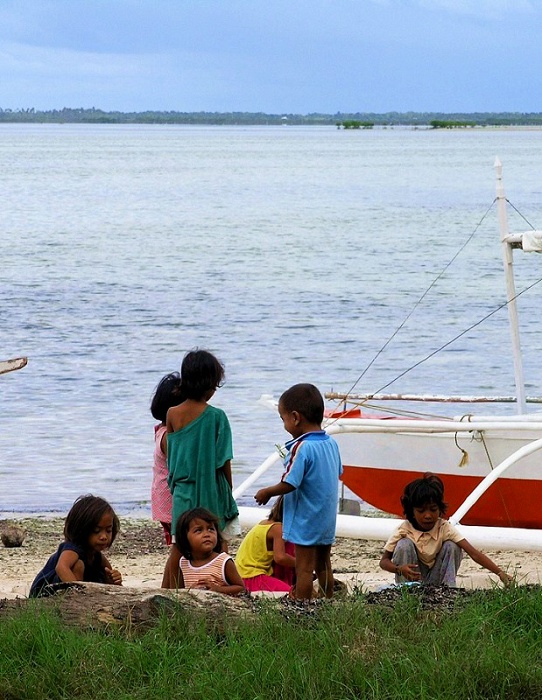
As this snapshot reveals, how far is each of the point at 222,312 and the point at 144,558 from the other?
48.6ft

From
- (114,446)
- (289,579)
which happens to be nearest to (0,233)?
(114,446)

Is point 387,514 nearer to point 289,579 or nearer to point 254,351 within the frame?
point 289,579

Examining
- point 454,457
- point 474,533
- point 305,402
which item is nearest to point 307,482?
point 305,402

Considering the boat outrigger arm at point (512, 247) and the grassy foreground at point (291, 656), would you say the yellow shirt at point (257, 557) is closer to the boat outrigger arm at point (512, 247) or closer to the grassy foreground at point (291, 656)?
the grassy foreground at point (291, 656)

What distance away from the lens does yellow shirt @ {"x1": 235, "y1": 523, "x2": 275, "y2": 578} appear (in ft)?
19.4

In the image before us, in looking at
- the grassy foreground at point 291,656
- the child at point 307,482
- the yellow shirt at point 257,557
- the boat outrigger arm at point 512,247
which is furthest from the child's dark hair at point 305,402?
the boat outrigger arm at point 512,247

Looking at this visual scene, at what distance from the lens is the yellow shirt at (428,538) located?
5641mm

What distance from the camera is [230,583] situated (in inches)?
205

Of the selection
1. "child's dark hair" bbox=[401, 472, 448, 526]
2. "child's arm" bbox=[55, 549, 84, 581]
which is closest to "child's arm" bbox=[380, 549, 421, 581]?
"child's dark hair" bbox=[401, 472, 448, 526]

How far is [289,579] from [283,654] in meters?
1.78

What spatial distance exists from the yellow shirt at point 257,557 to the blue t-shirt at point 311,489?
50cm

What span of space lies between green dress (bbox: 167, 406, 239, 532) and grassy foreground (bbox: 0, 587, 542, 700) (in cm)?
97

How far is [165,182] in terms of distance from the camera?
74.3m

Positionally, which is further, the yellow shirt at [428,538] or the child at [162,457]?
the child at [162,457]
